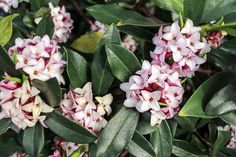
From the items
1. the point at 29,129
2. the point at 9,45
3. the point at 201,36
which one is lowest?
the point at 29,129

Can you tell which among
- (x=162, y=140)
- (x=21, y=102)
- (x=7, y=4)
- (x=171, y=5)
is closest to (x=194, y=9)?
(x=171, y=5)

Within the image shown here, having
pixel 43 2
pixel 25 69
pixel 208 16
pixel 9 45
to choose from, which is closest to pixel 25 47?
pixel 25 69

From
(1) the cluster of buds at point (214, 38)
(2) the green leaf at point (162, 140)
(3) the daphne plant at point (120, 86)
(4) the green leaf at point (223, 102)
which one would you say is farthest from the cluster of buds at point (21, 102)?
(1) the cluster of buds at point (214, 38)

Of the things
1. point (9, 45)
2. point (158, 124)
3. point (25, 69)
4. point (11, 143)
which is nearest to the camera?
point (25, 69)

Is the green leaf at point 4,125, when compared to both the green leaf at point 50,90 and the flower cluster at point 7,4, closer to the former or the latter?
→ the green leaf at point 50,90

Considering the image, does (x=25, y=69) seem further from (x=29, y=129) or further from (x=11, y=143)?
(x=11, y=143)

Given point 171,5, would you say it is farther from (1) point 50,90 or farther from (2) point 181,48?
(1) point 50,90
